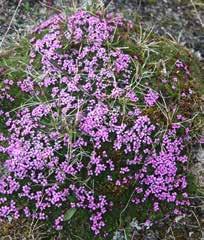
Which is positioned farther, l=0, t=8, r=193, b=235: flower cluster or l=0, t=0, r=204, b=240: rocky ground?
l=0, t=0, r=204, b=240: rocky ground

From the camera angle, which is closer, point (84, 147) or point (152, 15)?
point (84, 147)

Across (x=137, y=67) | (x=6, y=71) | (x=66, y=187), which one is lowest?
(x=66, y=187)

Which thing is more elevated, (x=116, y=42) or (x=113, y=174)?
(x=116, y=42)

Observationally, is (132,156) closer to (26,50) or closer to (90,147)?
(90,147)

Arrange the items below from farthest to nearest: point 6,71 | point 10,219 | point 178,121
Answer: point 6,71 → point 178,121 → point 10,219

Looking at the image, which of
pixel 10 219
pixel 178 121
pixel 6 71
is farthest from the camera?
pixel 6 71

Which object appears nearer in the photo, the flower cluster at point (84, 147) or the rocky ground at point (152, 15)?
the flower cluster at point (84, 147)

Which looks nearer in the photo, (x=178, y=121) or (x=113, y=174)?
(x=113, y=174)

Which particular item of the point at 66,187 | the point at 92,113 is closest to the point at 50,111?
the point at 92,113
